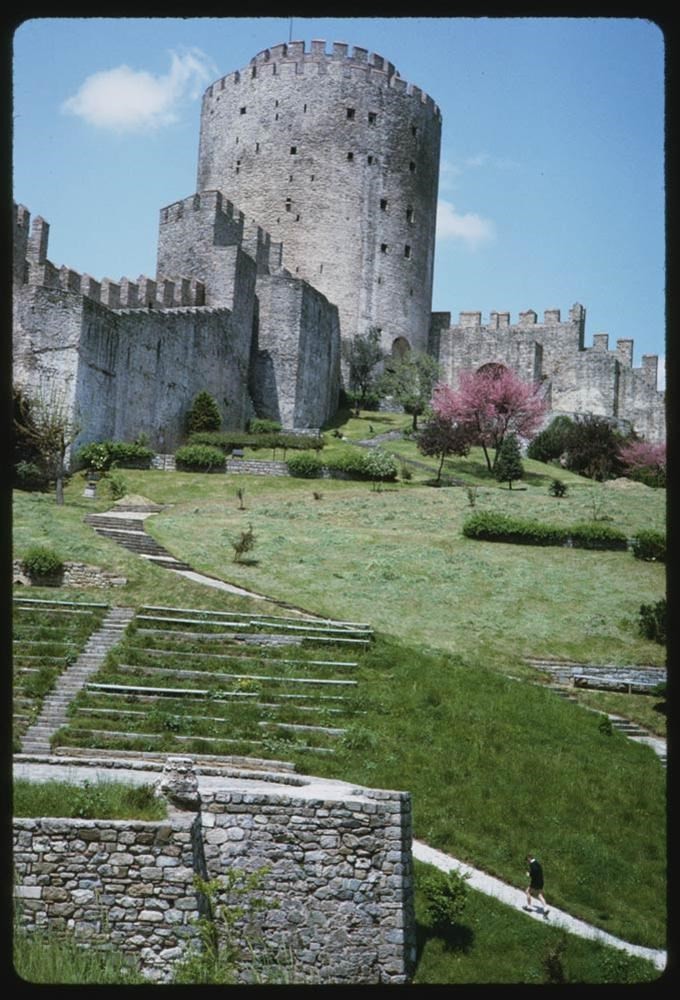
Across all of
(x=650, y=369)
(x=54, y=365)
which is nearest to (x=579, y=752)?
(x=54, y=365)

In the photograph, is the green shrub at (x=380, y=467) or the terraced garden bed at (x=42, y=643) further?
the green shrub at (x=380, y=467)

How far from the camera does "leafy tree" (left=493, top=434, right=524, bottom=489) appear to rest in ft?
151

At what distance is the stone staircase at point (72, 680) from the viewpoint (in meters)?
17.2

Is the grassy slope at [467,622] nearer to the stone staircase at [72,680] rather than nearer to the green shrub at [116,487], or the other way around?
the green shrub at [116,487]

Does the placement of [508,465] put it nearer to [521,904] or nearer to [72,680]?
[72,680]

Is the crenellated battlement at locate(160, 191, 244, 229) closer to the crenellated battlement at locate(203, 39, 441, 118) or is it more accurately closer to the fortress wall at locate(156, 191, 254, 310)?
the fortress wall at locate(156, 191, 254, 310)

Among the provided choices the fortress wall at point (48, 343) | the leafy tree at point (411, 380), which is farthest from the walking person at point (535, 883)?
the leafy tree at point (411, 380)

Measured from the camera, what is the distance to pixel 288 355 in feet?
190

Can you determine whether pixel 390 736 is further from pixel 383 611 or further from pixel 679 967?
pixel 679 967

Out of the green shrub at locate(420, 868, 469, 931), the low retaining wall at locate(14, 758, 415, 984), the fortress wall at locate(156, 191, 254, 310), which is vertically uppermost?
the fortress wall at locate(156, 191, 254, 310)

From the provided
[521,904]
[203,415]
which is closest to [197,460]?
[203,415]

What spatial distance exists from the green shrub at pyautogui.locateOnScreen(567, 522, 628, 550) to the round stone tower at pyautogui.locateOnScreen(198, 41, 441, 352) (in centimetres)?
3582

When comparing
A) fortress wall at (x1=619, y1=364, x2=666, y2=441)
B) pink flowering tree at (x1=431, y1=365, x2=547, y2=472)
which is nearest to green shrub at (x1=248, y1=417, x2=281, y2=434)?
pink flowering tree at (x1=431, y1=365, x2=547, y2=472)

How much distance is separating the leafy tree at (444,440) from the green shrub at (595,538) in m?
11.6
